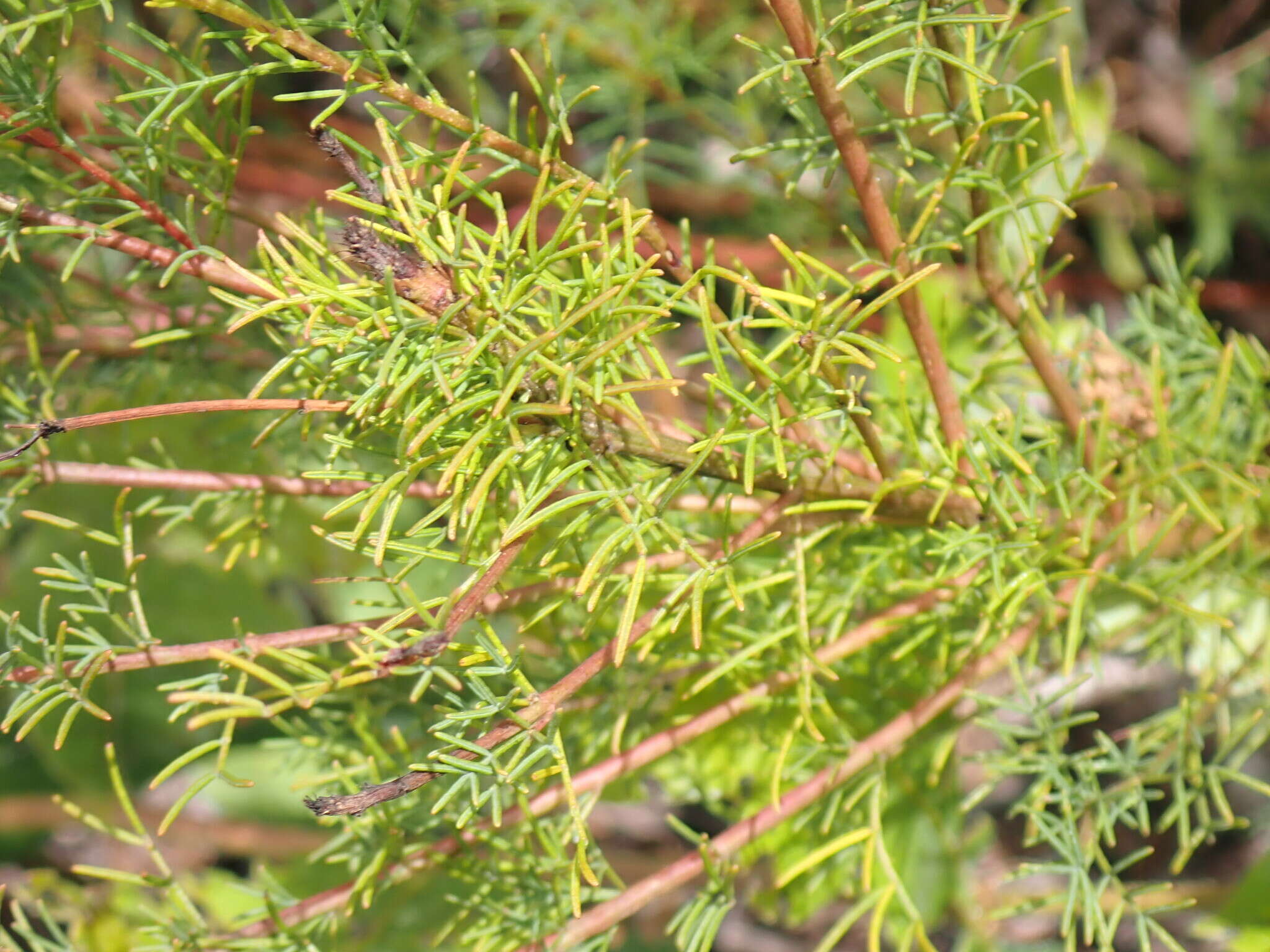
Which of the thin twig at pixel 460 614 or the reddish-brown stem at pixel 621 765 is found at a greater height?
the thin twig at pixel 460 614

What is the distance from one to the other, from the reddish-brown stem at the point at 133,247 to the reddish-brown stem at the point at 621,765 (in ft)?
0.97

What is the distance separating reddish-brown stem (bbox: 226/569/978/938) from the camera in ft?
1.76

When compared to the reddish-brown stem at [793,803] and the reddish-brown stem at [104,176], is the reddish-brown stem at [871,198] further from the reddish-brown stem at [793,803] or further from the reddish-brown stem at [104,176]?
the reddish-brown stem at [104,176]

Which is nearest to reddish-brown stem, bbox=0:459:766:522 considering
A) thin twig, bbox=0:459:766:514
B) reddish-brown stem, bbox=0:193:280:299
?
thin twig, bbox=0:459:766:514

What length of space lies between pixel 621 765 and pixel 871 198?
1.05ft

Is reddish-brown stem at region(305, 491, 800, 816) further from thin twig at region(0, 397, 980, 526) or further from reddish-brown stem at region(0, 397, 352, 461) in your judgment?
reddish-brown stem at region(0, 397, 352, 461)

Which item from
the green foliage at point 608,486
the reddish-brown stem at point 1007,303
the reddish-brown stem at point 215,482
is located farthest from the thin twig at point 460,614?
the reddish-brown stem at point 1007,303

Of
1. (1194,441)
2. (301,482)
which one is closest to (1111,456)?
(1194,441)

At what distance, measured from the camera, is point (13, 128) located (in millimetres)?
418

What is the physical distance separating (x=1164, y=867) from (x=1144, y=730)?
2.07 ft

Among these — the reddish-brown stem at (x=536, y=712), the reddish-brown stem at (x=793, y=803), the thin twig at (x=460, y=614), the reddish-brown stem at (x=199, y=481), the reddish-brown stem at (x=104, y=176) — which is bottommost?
the reddish-brown stem at (x=793, y=803)

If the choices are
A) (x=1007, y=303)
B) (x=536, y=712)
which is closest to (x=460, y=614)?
(x=536, y=712)

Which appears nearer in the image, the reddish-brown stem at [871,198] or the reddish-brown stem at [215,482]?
the reddish-brown stem at [871,198]

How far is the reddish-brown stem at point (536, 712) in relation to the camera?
12.7 inches
